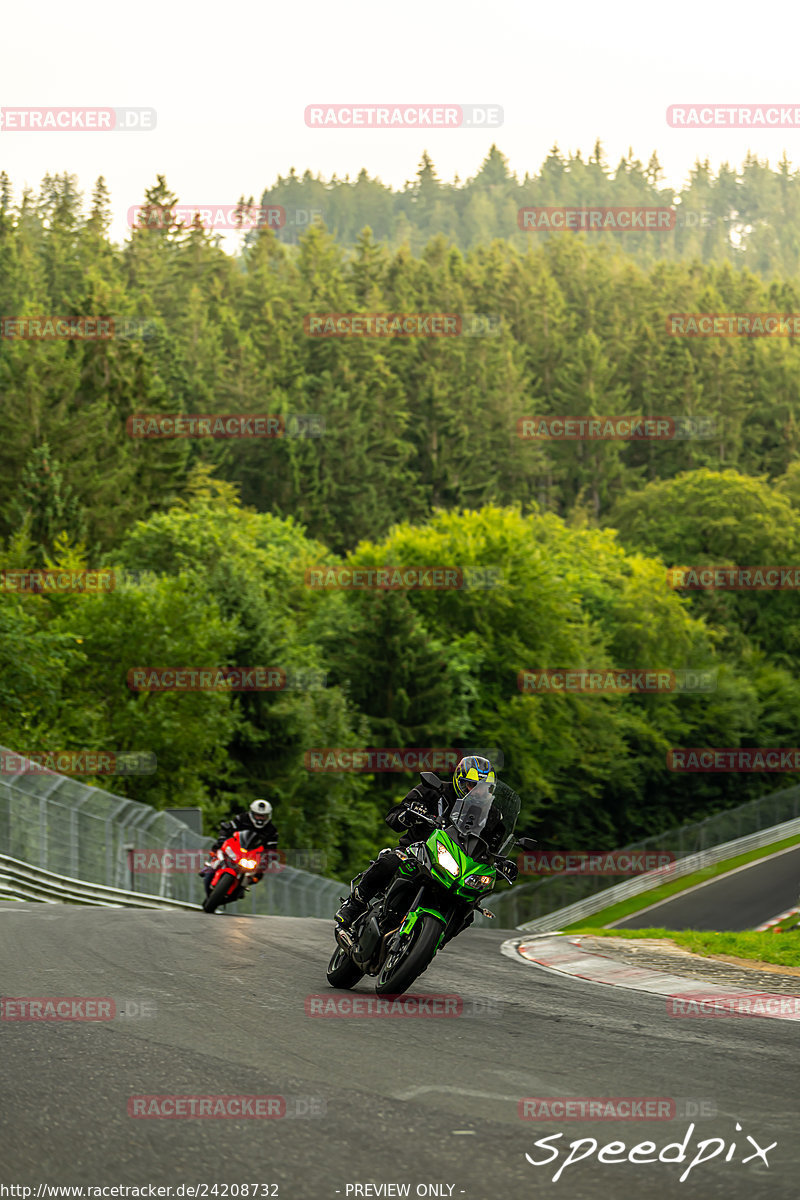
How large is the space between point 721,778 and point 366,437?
40.6 metres

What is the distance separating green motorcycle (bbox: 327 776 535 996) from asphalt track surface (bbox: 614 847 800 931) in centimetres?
3043

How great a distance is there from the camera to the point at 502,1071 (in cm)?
720

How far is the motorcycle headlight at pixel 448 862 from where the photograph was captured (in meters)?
9.19

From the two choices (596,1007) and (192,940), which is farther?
(192,940)

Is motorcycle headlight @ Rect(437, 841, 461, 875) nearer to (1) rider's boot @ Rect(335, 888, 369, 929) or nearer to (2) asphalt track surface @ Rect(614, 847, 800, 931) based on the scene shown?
(1) rider's boot @ Rect(335, 888, 369, 929)

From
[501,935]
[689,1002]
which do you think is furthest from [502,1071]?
[501,935]

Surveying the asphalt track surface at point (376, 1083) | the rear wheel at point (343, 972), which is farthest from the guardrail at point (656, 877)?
the asphalt track surface at point (376, 1083)

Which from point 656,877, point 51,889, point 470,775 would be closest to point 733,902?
point 656,877

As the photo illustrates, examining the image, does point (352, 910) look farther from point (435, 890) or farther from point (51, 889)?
point (51, 889)

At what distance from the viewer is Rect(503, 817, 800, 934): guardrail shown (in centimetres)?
4638

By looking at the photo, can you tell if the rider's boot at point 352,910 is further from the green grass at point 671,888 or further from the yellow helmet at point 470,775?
the green grass at point 671,888

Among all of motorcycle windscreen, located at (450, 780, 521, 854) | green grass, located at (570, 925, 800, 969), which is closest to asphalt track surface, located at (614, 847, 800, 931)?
green grass, located at (570, 925, 800, 969)

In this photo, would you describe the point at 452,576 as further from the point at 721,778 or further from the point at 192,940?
the point at 192,940

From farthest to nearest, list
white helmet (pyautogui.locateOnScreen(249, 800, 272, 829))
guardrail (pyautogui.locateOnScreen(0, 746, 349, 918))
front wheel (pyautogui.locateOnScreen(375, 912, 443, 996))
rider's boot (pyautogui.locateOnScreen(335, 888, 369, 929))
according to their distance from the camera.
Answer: guardrail (pyautogui.locateOnScreen(0, 746, 349, 918)) → white helmet (pyautogui.locateOnScreen(249, 800, 272, 829)) → rider's boot (pyautogui.locateOnScreen(335, 888, 369, 929)) → front wheel (pyautogui.locateOnScreen(375, 912, 443, 996))
